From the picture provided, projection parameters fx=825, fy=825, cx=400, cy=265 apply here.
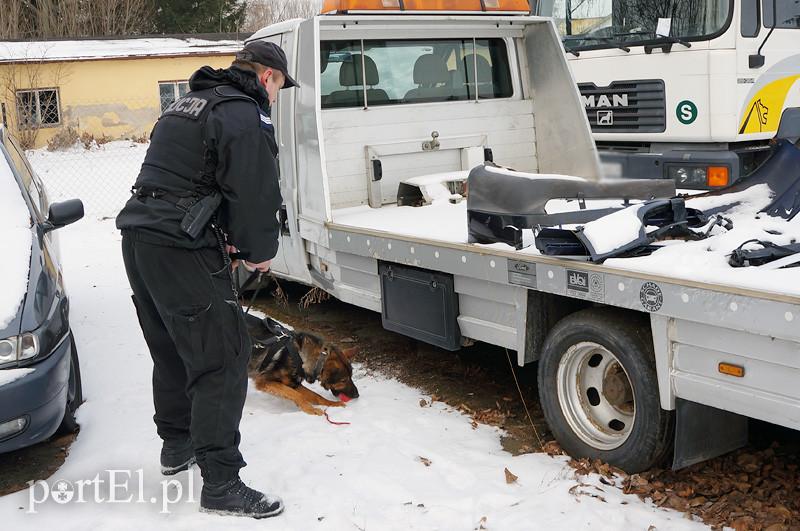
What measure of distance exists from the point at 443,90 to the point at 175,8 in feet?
111

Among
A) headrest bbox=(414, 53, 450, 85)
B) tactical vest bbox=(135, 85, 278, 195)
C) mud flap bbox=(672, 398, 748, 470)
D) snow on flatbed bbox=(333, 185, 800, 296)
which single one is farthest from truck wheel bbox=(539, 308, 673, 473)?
headrest bbox=(414, 53, 450, 85)

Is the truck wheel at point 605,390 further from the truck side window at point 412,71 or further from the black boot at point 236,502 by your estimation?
the truck side window at point 412,71

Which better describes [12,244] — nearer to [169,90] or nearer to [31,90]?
[31,90]

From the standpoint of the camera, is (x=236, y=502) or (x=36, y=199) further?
(x=36, y=199)

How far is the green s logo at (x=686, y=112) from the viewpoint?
656cm

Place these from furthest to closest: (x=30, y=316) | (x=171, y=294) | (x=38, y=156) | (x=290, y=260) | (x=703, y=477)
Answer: (x=38, y=156) → (x=290, y=260) → (x=30, y=316) → (x=703, y=477) → (x=171, y=294)

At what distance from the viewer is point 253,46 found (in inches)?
142

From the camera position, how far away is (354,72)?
6.06m

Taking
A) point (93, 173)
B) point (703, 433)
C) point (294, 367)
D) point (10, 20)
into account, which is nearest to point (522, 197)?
point (703, 433)

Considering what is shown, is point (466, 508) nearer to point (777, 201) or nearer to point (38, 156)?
point (777, 201)

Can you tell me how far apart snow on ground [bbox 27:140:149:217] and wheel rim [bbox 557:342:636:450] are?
34.4ft

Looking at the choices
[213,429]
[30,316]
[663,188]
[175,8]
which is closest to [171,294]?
[213,429]

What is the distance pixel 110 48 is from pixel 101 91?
188 centimetres

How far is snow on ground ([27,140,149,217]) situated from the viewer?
46.6 feet
